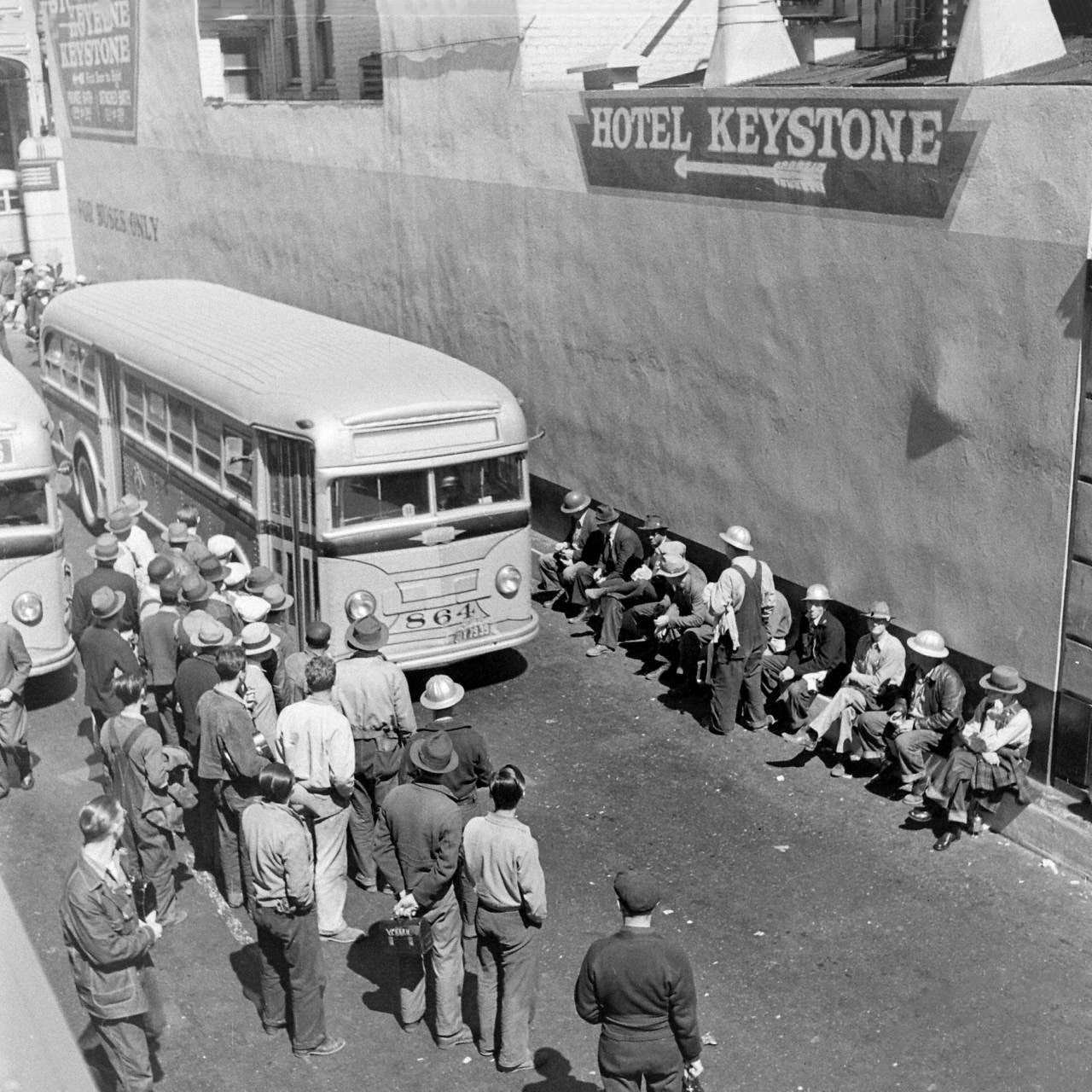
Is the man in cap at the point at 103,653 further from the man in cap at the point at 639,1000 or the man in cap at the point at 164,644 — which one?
the man in cap at the point at 639,1000

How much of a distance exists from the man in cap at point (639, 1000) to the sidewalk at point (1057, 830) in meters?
4.30

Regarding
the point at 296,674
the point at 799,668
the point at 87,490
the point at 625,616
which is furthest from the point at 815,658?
the point at 87,490

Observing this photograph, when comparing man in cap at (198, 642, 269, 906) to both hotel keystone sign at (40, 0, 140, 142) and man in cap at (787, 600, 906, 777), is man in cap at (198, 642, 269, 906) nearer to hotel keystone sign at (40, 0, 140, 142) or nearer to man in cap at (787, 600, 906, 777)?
man in cap at (787, 600, 906, 777)

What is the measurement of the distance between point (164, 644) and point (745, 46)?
23.2 ft

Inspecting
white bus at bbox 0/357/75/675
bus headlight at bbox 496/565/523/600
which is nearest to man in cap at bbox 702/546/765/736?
bus headlight at bbox 496/565/523/600

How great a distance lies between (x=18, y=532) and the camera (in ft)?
40.5

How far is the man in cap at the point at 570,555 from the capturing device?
48.5ft

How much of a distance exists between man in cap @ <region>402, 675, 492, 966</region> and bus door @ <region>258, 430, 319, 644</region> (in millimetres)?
3494

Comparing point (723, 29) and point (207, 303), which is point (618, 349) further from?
point (207, 303)

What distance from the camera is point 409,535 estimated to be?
1209 centimetres

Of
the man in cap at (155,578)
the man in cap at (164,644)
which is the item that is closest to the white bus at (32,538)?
the man in cap at (155,578)

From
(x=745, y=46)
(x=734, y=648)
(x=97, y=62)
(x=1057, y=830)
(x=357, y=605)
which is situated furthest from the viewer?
(x=97, y=62)

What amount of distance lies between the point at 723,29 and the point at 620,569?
4.93 metres

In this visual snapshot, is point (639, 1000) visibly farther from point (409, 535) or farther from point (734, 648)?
point (409, 535)
